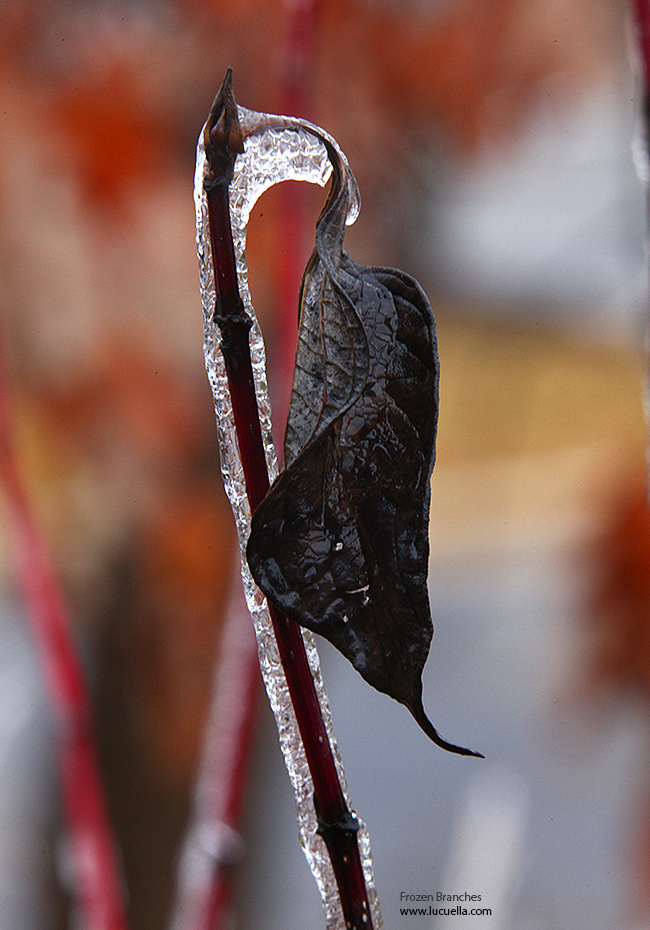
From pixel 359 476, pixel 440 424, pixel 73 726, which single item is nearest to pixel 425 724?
pixel 359 476

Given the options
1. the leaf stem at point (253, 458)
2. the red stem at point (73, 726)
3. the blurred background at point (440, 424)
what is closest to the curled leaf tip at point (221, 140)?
the leaf stem at point (253, 458)

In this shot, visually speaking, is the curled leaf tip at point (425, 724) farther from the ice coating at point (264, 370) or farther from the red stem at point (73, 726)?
the red stem at point (73, 726)

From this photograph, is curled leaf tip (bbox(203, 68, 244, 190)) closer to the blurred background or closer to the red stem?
the red stem

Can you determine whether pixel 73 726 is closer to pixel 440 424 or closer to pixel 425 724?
pixel 425 724

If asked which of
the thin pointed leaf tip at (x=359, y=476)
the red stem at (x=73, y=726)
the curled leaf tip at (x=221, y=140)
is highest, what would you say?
the curled leaf tip at (x=221, y=140)

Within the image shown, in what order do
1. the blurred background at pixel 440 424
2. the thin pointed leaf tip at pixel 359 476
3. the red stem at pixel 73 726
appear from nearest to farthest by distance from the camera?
the thin pointed leaf tip at pixel 359 476
the red stem at pixel 73 726
the blurred background at pixel 440 424

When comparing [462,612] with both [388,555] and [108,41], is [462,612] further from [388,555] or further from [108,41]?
[388,555]

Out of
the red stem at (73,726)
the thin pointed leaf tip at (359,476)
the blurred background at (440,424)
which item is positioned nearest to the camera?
the thin pointed leaf tip at (359,476)

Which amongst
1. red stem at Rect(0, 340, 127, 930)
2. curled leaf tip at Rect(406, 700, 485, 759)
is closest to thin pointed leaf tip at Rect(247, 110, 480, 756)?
curled leaf tip at Rect(406, 700, 485, 759)

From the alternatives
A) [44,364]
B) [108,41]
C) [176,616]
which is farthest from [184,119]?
[176,616]
